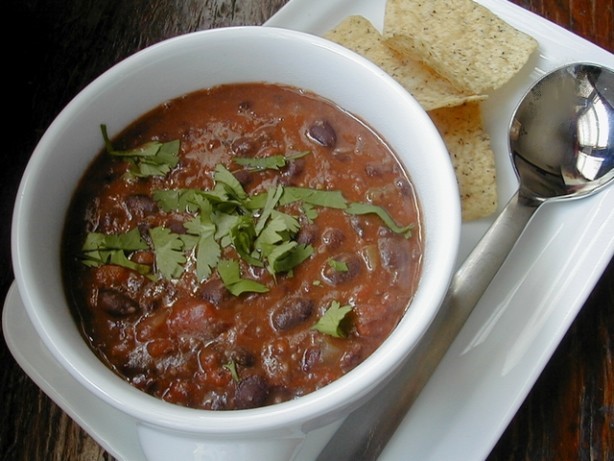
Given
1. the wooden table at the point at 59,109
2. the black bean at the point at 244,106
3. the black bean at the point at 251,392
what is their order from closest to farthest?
the black bean at the point at 251,392 → the black bean at the point at 244,106 → the wooden table at the point at 59,109

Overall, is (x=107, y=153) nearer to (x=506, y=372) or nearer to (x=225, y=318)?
(x=225, y=318)

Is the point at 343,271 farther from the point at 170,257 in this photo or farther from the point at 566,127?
the point at 566,127

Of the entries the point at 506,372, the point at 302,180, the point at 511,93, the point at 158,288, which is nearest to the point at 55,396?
the point at 158,288

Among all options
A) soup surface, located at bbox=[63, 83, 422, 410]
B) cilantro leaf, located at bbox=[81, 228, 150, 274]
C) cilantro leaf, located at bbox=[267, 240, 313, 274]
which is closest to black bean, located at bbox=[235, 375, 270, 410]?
soup surface, located at bbox=[63, 83, 422, 410]

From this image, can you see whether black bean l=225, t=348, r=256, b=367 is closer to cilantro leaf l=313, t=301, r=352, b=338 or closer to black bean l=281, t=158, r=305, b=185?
cilantro leaf l=313, t=301, r=352, b=338

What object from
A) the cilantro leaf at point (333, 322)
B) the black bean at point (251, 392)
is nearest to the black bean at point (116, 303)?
the black bean at point (251, 392)

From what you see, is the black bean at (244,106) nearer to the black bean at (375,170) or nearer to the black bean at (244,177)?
the black bean at (244,177)

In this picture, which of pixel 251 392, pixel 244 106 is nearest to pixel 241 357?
pixel 251 392
